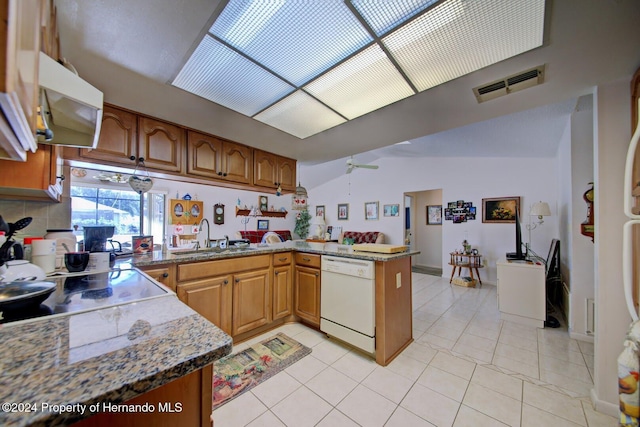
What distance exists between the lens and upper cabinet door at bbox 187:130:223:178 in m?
2.16

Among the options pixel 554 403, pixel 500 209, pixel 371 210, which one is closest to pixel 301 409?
pixel 554 403

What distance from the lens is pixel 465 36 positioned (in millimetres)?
1194

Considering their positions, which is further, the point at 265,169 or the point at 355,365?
the point at 265,169

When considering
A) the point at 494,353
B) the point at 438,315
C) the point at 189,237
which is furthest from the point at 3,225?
the point at 189,237

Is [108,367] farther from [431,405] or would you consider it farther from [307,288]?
[307,288]

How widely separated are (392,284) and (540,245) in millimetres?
4036

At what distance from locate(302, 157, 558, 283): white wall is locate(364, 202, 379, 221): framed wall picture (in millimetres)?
126

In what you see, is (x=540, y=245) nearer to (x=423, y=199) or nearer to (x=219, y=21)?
(x=423, y=199)

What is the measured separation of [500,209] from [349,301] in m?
4.29

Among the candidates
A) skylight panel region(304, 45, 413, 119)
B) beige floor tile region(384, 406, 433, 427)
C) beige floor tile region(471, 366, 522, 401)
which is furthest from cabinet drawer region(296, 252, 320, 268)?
beige floor tile region(471, 366, 522, 401)

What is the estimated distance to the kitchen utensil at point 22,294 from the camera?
2.45 ft

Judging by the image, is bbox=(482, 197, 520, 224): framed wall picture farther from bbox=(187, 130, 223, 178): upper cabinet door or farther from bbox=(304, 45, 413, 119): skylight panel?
bbox=(187, 130, 223, 178): upper cabinet door

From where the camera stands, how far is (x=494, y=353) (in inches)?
85.2

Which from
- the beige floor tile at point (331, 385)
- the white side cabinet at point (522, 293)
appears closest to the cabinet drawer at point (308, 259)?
the beige floor tile at point (331, 385)
